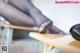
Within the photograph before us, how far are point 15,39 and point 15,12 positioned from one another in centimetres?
26

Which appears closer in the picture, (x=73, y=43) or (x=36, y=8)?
(x=73, y=43)

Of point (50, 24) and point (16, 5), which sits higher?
point (16, 5)

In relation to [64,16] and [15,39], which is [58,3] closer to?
[64,16]

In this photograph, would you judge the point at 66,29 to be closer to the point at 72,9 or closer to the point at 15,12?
the point at 72,9

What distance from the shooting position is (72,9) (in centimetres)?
144

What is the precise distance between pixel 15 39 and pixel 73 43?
0.94m

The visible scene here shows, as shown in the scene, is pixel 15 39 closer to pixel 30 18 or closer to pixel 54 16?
pixel 30 18

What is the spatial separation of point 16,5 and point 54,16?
14.1 inches

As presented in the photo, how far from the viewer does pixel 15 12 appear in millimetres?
1453

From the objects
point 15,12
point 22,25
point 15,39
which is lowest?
point 15,39

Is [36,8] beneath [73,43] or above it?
above

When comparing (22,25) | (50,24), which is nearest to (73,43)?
(50,24)

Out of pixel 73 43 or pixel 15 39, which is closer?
pixel 73 43

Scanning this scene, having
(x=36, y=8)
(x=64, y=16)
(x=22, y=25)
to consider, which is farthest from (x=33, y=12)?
(x=64, y=16)
